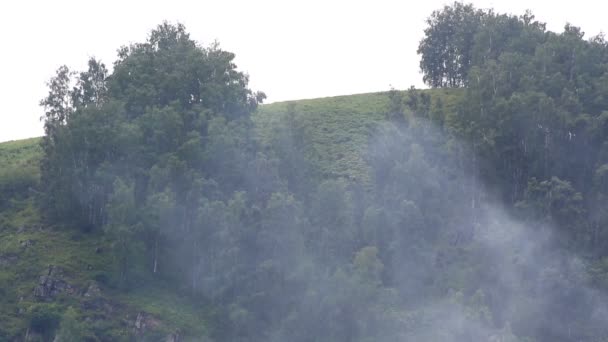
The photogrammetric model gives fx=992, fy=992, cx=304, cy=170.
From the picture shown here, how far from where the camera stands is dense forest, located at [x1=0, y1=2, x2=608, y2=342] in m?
67.1

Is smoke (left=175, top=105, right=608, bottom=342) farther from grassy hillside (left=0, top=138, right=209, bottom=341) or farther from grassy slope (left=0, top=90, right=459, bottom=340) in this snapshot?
grassy hillside (left=0, top=138, right=209, bottom=341)

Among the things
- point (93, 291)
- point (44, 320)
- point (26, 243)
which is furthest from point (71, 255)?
point (44, 320)

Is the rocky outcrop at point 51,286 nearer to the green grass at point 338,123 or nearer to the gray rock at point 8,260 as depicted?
the gray rock at point 8,260

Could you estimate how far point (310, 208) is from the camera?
240 feet

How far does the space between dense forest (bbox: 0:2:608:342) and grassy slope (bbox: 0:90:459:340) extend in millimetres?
240

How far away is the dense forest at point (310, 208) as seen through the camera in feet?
220

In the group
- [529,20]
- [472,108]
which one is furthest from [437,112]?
[529,20]

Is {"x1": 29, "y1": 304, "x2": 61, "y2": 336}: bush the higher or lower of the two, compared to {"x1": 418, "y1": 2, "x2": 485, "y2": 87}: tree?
lower

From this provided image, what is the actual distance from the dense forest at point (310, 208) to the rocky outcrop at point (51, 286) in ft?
0.50

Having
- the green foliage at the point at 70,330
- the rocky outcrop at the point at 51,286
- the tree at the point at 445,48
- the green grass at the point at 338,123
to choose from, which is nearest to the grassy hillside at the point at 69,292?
the rocky outcrop at the point at 51,286

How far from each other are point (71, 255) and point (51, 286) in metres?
4.36

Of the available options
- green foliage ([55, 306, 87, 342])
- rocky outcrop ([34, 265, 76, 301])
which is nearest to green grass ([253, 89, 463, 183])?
rocky outcrop ([34, 265, 76, 301])

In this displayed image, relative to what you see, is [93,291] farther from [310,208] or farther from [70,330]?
[310,208]

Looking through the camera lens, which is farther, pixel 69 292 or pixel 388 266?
pixel 388 266
